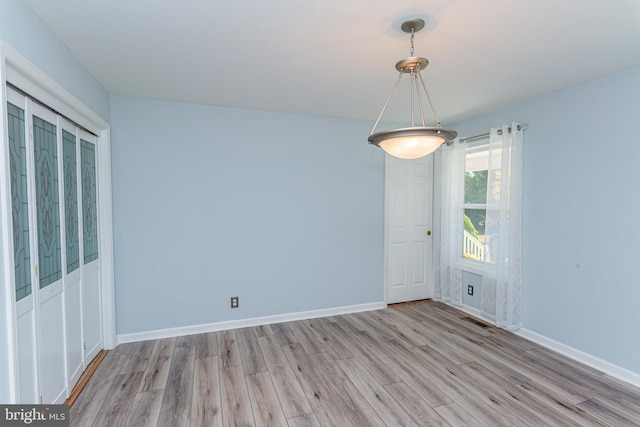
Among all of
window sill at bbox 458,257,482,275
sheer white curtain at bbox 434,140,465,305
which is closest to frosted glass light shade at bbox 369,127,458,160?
sheer white curtain at bbox 434,140,465,305

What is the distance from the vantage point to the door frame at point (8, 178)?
1391 mm

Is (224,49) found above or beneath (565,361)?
above

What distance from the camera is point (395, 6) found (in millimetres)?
1639

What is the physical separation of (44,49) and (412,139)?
2.20m

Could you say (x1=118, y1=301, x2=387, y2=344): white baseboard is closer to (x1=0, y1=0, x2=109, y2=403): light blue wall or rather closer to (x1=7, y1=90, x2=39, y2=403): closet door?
(x1=7, y1=90, x2=39, y2=403): closet door

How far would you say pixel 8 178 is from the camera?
1422 millimetres

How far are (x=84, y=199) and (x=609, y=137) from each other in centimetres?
437

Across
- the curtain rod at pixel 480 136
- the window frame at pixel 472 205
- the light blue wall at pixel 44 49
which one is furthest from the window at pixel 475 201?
the light blue wall at pixel 44 49

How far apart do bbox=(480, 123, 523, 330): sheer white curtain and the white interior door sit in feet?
3.28

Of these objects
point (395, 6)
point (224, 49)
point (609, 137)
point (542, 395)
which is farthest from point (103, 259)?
point (609, 137)

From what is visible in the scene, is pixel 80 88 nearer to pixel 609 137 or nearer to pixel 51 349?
pixel 51 349

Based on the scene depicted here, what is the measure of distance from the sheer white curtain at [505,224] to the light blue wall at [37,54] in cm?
383

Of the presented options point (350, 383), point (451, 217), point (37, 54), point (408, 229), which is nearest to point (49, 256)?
point (37, 54)

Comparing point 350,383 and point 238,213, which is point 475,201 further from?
point 238,213
